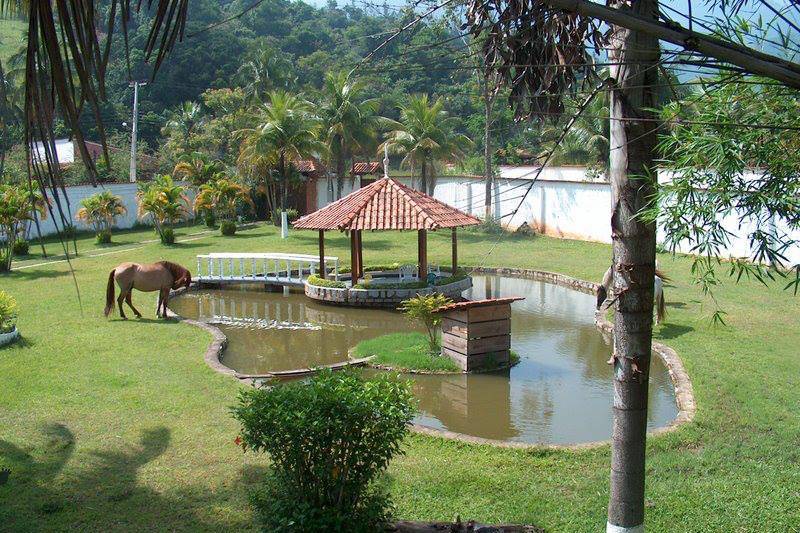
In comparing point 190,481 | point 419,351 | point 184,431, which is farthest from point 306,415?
point 419,351

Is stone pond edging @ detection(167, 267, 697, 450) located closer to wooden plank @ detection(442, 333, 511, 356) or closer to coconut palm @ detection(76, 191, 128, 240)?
wooden plank @ detection(442, 333, 511, 356)

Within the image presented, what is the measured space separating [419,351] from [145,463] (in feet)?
17.4

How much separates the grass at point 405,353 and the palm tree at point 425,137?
16947mm

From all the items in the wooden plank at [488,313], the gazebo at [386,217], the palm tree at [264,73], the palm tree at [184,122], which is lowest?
the wooden plank at [488,313]

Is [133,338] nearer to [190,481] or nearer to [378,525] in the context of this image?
[190,481]

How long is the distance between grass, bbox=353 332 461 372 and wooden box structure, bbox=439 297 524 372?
218 mm

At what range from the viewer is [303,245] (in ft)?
78.8

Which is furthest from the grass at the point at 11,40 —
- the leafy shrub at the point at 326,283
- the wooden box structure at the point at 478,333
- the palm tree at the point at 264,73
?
the palm tree at the point at 264,73

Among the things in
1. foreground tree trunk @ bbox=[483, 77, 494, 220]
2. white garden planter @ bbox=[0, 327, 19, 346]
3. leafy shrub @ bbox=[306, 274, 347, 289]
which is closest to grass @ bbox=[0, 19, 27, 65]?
white garden planter @ bbox=[0, 327, 19, 346]

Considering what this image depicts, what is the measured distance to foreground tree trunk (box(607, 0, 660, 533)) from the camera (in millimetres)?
3617

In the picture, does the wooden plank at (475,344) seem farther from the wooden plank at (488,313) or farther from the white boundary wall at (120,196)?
the white boundary wall at (120,196)

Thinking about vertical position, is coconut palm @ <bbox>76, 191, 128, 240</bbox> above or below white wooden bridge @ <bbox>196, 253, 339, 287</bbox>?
above

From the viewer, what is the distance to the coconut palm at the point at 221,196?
2838 cm

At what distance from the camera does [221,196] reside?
94.0ft
